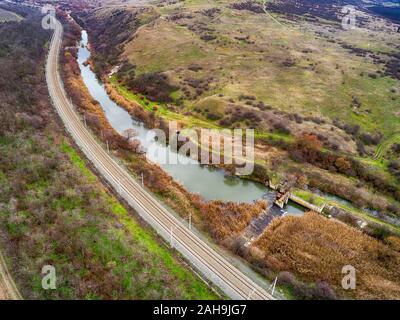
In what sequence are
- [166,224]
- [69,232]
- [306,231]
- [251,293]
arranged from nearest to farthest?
[251,293], [69,232], [166,224], [306,231]

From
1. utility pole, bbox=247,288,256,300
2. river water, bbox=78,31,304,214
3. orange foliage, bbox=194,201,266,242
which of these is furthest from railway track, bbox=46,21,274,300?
river water, bbox=78,31,304,214

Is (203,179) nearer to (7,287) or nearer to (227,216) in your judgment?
(227,216)

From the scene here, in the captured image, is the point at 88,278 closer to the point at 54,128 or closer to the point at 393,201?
the point at 54,128

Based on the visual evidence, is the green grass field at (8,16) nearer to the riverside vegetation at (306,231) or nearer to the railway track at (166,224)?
the railway track at (166,224)

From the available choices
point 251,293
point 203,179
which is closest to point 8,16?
point 203,179

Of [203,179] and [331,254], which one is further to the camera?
[203,179]

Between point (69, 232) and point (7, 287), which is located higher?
point (69, 232)

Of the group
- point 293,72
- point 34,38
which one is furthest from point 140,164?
point 34,38

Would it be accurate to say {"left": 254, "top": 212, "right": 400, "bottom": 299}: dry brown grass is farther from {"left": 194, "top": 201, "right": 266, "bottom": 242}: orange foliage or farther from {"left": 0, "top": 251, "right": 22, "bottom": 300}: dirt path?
{"left": 0, "top": 251, "right": 22, "bottom": 300}: dirt path
